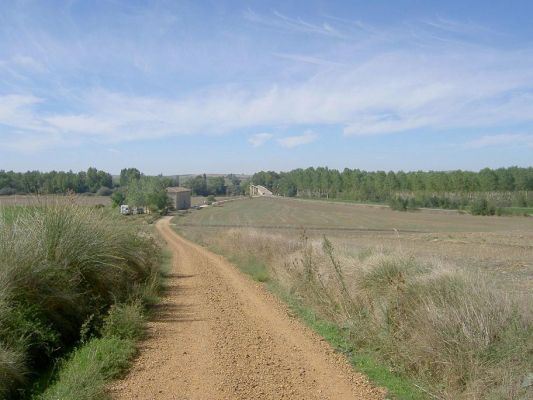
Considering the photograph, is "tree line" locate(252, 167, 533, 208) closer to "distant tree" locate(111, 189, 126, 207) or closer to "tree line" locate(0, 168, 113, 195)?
"distant tree" locate(111, 189, 126, 207)

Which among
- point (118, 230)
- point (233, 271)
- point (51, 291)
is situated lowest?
point (233, 271)

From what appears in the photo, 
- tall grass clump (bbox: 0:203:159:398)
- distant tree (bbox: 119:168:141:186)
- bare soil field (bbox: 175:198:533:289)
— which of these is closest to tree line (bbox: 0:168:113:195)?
tall grass clump (bbox: 0:203:159:398)

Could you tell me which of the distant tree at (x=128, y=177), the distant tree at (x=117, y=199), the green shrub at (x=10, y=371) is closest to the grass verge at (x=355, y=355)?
the green shrub at (x=10, y=371)

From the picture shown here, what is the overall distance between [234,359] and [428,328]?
9.66ft

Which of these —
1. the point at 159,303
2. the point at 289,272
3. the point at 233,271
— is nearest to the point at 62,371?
the point at 159,303

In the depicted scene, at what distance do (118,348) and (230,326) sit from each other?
265 cm

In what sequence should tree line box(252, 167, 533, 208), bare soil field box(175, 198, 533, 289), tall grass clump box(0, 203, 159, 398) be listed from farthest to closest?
tree line box(252, 167, 533, 208)
bare soil field box(175, 198, 533, 289)
tall grass clump box(0, 203, 159, 398)

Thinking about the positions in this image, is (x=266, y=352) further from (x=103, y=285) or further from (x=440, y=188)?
(x=440, y=188)

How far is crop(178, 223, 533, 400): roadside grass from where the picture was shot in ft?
19.4

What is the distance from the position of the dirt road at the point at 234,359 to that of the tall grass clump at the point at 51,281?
1255 mm

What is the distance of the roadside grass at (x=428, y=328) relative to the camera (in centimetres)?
592

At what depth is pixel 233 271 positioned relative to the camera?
19375 millimetres

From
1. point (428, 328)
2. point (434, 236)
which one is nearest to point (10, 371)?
point (428, 328)

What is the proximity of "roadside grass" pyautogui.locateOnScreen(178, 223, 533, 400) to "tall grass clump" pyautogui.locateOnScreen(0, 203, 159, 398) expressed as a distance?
14.5 feet
